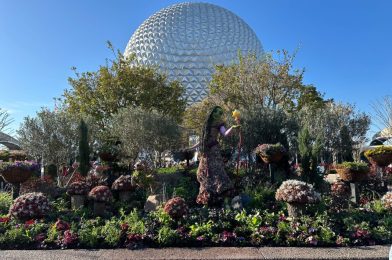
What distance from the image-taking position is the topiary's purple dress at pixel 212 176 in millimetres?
9102

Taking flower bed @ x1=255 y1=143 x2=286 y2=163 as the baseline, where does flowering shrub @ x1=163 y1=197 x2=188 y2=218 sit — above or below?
below

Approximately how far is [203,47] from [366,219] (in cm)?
4034

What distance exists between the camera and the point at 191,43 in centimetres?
4619

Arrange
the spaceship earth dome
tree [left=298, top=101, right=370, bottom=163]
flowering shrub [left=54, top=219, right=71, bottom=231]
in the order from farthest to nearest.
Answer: the spaceship earth dome → tree [left=298, top=101, right=370, bottom=163] → flowering shrub [left=54, top=219, right=71, bottom=231]

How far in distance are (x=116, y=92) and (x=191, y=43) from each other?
2520cm

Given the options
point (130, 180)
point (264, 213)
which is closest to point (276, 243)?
point (264, 213)

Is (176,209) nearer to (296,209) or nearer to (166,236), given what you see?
(166,236)

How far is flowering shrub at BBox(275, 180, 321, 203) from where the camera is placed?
7801 mm

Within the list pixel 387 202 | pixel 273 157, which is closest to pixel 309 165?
pixel 273 157

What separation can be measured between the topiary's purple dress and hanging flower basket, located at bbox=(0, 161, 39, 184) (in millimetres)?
5856

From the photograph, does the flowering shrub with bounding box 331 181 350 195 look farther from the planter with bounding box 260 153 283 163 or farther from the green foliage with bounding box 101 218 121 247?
the green foliage with bounding box 101 218 121 247

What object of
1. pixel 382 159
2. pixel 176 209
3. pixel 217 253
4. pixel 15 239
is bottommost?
pixel 217 253

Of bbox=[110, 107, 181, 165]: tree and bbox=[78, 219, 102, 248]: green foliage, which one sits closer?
bbox=[78, 219, 102, 248]: green foliage

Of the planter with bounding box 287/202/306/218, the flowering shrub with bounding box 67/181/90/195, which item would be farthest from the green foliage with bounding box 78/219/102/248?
the planter with bounding box 287/202/306/218
